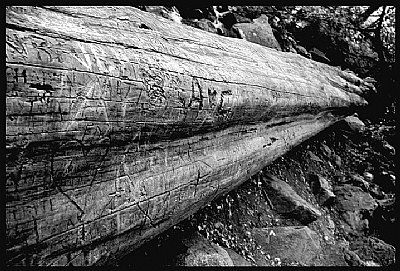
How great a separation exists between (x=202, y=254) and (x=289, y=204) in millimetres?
1359

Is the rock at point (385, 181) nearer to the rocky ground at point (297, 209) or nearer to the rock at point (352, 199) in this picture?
the rocky ground at point (297, 209)

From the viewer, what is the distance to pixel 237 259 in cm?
274

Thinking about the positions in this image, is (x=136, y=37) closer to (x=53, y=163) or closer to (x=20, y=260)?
(x=53, y=163)

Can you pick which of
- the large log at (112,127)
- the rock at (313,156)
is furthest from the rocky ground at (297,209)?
the large log at (112,127)

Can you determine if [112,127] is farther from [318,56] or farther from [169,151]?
[318,56]

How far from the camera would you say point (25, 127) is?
141 cm

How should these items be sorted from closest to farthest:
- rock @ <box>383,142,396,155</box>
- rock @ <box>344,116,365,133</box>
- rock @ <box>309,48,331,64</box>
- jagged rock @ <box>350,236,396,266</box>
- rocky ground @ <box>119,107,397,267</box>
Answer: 1. rocky ground @ <box>119,107,397,267</box>
2. jagged rock @ <box>350,236,396,266</box>
3. rock @ <box>383,142,396,155</box>
4. rock @ <box>344,116,365,133</box>
5. rock @ <box>309,48,331,64</box>

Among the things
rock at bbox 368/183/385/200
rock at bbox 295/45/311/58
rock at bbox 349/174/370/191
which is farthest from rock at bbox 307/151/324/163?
rock at bbox 295/45/311/58

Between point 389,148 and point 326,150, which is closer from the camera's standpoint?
point 326,150

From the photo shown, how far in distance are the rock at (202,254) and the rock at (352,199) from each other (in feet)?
7.09

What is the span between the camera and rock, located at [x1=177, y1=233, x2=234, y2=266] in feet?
7.93

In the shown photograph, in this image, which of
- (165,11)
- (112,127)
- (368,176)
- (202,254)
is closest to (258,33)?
(165,11)

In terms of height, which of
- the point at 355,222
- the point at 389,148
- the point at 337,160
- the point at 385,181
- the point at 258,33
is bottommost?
the point at 355,222

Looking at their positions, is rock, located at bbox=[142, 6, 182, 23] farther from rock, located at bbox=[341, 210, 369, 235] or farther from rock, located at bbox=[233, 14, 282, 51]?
rock, located at bbox=[341, 210, 369, 235]
